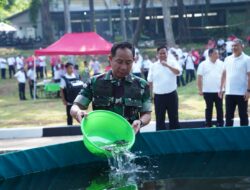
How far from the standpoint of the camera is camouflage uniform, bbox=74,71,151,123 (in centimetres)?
432

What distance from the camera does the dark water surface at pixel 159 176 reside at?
16.1 ft

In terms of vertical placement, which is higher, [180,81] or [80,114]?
[80,114]

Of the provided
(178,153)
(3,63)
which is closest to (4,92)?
(3,63)

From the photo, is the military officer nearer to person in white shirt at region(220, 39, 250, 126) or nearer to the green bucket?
the green bucket

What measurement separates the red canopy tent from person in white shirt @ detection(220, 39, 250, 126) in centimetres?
978

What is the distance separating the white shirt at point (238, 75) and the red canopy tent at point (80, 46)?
9814mm

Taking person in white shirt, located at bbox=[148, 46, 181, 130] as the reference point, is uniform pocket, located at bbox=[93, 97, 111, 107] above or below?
above

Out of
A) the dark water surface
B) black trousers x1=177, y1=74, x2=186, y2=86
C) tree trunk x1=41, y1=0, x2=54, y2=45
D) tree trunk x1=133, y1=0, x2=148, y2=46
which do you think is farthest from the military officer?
tree trunk x1=41, y1=0, x2=54, y2=45

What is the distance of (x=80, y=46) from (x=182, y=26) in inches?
867

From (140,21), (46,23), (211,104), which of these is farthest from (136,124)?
(46,23)

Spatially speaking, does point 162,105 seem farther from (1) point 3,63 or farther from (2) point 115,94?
(1) point 3,63

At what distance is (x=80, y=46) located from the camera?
714 inches

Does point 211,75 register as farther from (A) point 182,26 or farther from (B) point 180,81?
(A) point 182,26

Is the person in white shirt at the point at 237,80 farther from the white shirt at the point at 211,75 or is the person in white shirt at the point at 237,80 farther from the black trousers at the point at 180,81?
the black trousers at the point at 180,81
